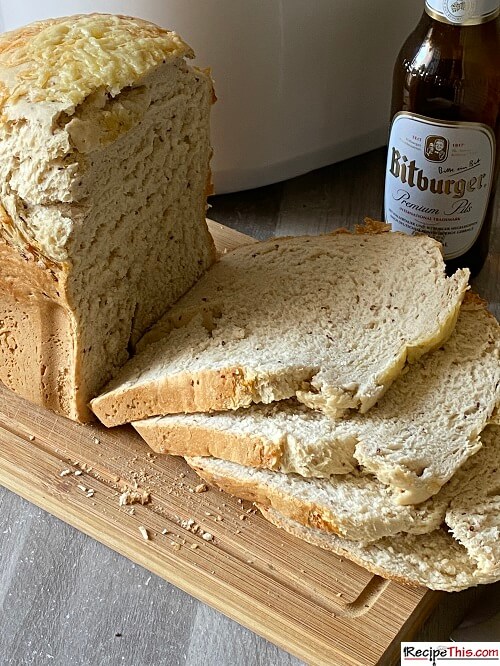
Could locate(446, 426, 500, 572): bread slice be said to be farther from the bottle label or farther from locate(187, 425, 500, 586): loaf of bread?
the bottle label

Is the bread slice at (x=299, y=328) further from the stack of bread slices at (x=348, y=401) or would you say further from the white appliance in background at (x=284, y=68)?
the white appliance in background at (x=284, y=68)

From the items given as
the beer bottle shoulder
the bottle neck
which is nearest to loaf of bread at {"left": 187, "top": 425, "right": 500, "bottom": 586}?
the beer bottle shoulder

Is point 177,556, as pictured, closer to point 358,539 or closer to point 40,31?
point 358,539

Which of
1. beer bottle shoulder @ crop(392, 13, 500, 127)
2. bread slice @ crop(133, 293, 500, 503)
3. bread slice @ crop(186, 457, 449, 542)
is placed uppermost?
beer bottle shoulder @ crop(392, 13, 500, 127)

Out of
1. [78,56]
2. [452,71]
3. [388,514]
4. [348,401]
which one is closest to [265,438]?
[348,401]

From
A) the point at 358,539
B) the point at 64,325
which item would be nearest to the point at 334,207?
the point at 64,325

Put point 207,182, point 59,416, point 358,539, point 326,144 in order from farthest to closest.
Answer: point 326,144 < point 207,182 < point 59,416 < point 358,539

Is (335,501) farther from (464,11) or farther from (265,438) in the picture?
(464,11)
